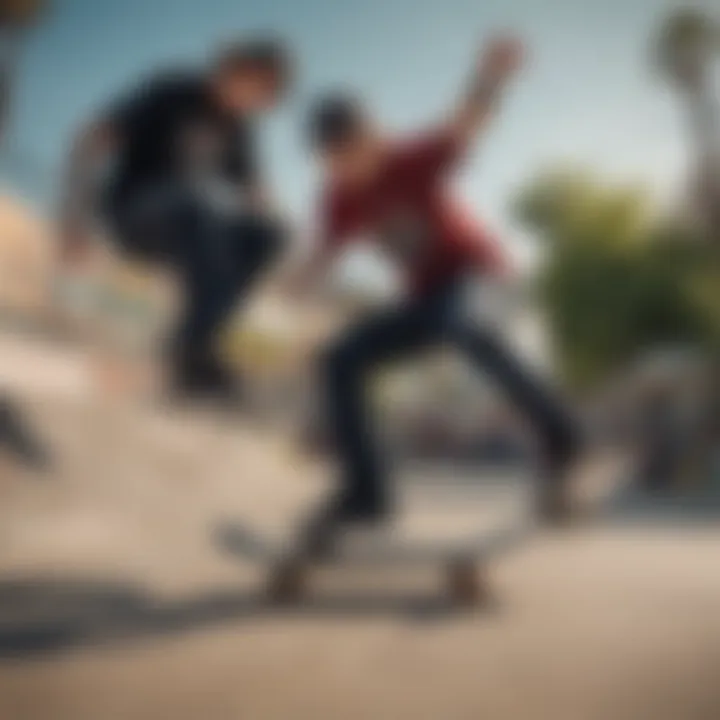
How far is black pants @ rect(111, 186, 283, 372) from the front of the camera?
1.19 m

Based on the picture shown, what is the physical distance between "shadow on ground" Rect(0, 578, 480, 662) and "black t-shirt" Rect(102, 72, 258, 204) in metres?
0.42

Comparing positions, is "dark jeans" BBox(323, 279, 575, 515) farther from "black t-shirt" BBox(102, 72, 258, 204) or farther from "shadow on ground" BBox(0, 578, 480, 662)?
"black t-shirt" BBox(102, 72, 258, 204)

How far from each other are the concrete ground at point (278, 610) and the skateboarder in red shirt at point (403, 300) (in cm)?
4

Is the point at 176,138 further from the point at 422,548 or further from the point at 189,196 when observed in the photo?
the point at 422,548

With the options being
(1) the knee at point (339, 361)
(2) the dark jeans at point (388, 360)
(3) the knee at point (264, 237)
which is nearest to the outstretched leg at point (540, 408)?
(2) the dark jeans at point (388, 360)

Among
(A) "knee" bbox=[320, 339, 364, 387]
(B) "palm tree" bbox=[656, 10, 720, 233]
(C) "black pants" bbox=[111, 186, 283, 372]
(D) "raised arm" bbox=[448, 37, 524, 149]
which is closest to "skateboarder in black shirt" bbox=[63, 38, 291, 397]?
(C) "black pants" bbox=[111, 186, 283, 372]

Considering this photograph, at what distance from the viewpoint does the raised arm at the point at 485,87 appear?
1245 millimetres

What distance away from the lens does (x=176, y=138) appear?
120 cm

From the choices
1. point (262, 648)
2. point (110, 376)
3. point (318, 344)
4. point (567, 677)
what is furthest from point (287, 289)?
A: point (567, 677)

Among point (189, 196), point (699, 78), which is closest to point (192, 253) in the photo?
point (189, 196)

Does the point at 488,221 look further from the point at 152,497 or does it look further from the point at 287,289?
Result: the point at 152,497

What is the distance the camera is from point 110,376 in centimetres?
119

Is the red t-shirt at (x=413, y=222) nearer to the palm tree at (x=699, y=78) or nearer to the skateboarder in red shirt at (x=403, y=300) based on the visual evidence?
the skateboarder in red shirt at (x=403, y=300)

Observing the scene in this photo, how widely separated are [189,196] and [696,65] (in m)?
0.61
